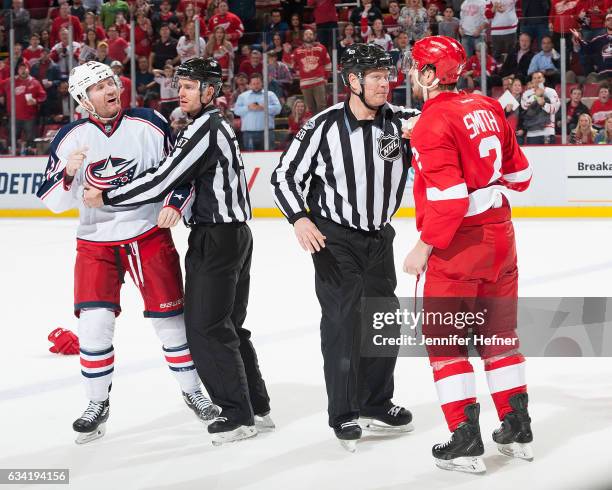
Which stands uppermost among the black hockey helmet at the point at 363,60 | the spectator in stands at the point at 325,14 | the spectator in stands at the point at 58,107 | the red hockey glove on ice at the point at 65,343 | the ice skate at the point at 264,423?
the spectator in stands at the point at 325,14

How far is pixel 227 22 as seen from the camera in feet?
46.4

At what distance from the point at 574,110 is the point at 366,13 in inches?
132

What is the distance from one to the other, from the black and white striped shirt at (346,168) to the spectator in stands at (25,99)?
1106 cm

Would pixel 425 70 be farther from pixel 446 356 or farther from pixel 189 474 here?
pixel 189 474

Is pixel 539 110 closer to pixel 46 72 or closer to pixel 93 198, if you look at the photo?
pixel 46 72

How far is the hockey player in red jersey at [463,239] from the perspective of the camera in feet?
10.3

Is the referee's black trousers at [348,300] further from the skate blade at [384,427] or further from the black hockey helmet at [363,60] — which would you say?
the black hockey helmet at [363,60]

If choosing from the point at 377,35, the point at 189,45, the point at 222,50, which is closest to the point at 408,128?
the point at 377,35

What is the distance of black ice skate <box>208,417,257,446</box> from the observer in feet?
12.0

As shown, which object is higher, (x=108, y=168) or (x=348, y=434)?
(x=108, y=168)

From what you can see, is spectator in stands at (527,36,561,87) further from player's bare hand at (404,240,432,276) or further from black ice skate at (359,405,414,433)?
player's bare hand at (404,240,432,276)

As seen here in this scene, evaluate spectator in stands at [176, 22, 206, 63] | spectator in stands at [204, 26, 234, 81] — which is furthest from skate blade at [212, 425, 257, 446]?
spectator in stands at [176, 22, 206, 63]

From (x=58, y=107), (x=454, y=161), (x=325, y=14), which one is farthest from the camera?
(x=325, y=14)

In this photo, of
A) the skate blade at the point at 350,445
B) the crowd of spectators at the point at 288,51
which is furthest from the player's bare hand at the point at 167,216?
the crowd of spectators at the point at 288,51
